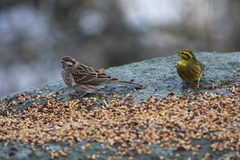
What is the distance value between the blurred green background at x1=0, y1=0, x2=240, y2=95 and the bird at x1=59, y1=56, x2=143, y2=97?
4479 millimetres

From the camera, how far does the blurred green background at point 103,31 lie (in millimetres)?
12055

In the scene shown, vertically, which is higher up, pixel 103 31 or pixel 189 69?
pixel 103 31

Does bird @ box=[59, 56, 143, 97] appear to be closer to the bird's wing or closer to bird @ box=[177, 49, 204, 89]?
the bird's wing

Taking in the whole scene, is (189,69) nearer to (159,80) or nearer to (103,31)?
(159,80)

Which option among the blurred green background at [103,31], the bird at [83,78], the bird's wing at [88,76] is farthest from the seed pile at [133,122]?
the blurred green background at [103,31]

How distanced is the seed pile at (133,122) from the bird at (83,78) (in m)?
0.46

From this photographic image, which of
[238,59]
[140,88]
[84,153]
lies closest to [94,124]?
[84,153]

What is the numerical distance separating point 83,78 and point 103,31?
5.35m

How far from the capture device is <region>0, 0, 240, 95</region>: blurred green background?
12.1m

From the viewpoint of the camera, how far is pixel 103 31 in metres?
12.4

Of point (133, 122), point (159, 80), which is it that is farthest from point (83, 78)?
point (133, 122)

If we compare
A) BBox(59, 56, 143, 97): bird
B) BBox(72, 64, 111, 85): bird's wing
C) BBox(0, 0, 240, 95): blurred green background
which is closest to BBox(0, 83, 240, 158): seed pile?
BBox(59, 56, 143, 97): bird

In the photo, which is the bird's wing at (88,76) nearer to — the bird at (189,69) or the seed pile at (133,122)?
the seed pile at (133,122)

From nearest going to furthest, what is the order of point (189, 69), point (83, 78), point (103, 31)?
point (189, 69) → point (83, 78) → point (103, 31)
